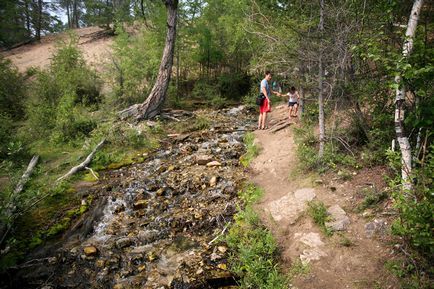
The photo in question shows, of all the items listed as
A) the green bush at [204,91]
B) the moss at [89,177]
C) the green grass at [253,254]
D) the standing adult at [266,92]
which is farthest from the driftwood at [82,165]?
the green bush at [204,91]

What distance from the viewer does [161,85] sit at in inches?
525

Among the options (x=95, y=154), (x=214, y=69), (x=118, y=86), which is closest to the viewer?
(x=95, y=154)

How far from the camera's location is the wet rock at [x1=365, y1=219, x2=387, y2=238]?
4.23 metres

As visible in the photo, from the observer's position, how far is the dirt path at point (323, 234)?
12.4 ft

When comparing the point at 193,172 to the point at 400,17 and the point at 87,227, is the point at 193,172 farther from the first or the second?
the point at 400,17

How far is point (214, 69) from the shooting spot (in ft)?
73.4

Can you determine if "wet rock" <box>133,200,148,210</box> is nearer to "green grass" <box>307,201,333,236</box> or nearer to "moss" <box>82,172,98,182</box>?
"moss" <box>82,172,98,182</box>

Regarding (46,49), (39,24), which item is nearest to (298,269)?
(46,49)

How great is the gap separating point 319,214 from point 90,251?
438cm

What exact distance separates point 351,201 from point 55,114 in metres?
12.1

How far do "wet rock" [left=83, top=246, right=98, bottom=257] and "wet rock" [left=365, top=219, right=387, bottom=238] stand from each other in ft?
16.0

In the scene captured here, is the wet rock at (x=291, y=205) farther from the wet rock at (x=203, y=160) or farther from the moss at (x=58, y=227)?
the moss at (x=58, y=227)

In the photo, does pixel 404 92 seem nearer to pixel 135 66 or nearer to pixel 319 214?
pixel 319 214

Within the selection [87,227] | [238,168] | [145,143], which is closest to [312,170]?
[238,168]
